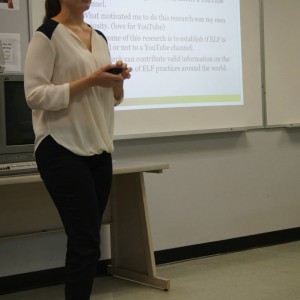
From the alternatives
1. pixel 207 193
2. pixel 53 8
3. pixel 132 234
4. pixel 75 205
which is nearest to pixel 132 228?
pixel 132 234

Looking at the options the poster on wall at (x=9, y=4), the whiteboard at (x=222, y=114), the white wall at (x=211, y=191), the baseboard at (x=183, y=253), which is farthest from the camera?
the whiteboard at (x=222, y=114)

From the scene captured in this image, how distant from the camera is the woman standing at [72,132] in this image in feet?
5.97

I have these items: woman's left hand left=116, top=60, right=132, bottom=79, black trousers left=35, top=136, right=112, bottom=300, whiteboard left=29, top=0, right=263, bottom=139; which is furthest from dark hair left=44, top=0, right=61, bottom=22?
whiteboard left=29, top=0, right=263, bottom=139

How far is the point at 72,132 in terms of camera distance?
1852 mm

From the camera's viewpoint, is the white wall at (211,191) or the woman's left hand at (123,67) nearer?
the woman's left hand at (123,67)

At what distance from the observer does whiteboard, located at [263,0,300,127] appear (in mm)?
3922

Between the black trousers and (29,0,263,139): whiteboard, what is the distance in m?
1.51

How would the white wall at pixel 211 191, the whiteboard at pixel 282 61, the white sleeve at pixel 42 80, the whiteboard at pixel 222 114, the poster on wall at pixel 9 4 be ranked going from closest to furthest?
the white sleeve at pixel 42 80
the poster on wall at pixel 9 4
the white wall at pixel 211 191
the whiteboard at pixel 222 114
the whiteboard at pixel 282 61

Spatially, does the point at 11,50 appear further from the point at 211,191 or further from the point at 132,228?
the point at 211,191

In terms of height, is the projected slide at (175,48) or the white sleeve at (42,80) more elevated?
the projected slide at (175,48)

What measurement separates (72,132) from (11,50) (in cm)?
138

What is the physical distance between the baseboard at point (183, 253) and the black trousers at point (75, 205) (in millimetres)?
1380

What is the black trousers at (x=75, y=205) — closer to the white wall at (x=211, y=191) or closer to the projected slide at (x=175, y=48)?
the white wall at (x=211, y=191)

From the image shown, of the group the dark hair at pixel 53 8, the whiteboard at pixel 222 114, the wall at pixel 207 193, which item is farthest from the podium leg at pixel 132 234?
the dark hair at pixel 53 8
